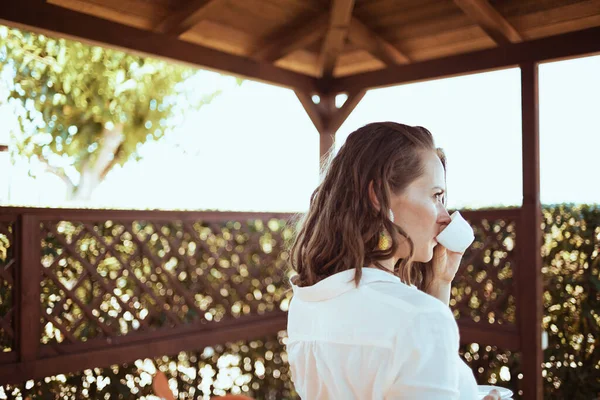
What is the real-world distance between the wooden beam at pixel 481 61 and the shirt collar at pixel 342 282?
3050 mm

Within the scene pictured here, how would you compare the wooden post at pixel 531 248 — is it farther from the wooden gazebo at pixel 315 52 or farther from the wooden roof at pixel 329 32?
the wooden roof at pixel 329 32

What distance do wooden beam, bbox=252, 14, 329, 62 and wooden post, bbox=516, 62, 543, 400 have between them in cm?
135

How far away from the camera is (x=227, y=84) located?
1141 centimetres

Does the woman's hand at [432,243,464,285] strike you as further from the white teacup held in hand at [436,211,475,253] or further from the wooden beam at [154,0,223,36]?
the wooden beam at [154,0,223,36]

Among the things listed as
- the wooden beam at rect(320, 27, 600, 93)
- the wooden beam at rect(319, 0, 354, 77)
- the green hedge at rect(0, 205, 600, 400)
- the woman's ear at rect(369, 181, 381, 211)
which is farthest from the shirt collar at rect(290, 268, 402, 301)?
the green hedge at rect(0, 205, 600, 400)

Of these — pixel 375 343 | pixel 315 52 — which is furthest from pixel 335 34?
pixel 375 343

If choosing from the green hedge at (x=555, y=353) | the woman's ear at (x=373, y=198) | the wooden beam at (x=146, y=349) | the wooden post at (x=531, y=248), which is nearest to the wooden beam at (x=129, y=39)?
the wooden beam at (x=146, y=349)

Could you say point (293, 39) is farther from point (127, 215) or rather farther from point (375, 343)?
point (375, 343)

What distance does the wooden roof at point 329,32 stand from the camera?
3334mm

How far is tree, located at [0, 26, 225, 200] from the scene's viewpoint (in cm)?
873

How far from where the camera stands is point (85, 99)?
9148 millimetres

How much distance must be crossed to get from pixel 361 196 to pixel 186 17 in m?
2.94

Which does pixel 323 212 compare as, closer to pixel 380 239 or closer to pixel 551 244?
pixel 380 239

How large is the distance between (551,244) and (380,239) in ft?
12.1
